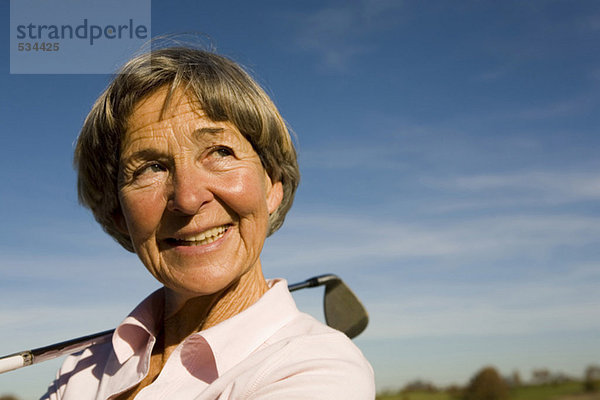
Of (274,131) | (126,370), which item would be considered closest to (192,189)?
(274,131)

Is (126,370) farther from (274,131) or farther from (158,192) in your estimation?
(274,131)

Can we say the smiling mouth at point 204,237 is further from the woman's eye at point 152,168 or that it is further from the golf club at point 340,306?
the golf club at point 340,306

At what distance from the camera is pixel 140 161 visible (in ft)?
7.65

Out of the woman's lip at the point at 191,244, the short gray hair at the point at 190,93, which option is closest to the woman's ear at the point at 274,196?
the short gray hair at the point at 190,93

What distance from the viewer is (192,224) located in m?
2.26

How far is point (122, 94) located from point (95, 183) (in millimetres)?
550

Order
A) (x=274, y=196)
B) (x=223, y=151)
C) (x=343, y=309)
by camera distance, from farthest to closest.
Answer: (x=343, y=309), (x=274, y=196), (x=223, y=151)

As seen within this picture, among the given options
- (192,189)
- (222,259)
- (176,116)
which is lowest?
(222,259)

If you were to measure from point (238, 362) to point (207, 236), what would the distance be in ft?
1.65

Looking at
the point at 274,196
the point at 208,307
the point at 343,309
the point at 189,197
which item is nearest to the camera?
the point at 189,197

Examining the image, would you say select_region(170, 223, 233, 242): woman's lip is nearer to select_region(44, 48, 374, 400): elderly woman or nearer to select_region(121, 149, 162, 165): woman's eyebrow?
select_region(44, 48, 374, 400): elderly woman

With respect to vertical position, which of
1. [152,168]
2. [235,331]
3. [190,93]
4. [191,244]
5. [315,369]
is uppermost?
[190,93]

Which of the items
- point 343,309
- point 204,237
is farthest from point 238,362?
point 343,309

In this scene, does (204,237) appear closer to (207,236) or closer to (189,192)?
(207,236)
